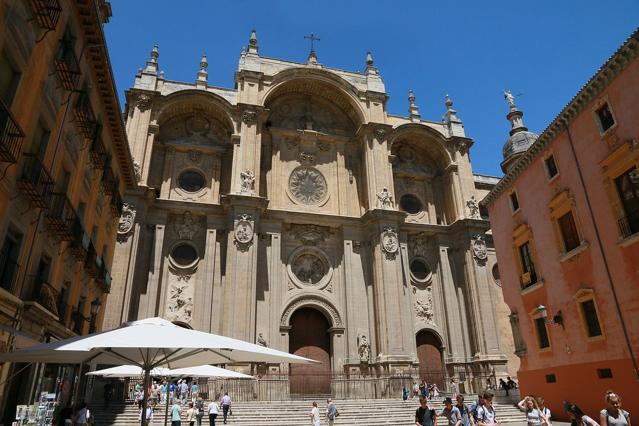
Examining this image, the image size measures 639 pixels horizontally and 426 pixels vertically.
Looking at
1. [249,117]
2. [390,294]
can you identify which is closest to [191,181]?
[249,117]

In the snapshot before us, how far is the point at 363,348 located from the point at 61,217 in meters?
17.9

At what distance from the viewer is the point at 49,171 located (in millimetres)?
11812

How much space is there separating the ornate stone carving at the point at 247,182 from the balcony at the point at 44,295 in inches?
554

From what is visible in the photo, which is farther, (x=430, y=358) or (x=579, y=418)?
(x=430, y=358)

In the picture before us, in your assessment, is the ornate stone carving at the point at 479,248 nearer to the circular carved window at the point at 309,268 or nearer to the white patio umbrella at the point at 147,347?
the circular carved window at the point at 309,268

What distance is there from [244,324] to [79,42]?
1495cm

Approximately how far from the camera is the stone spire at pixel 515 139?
3231 cm

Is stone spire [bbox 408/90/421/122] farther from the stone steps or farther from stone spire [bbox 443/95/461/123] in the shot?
the stone steps

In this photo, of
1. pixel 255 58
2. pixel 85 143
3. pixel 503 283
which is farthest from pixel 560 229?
pixel 255 58

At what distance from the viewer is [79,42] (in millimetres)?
13312

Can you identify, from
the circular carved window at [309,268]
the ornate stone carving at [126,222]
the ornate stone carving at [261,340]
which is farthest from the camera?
the circular carved window at [309,268]

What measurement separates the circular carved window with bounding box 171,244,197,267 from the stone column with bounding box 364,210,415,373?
1082cm

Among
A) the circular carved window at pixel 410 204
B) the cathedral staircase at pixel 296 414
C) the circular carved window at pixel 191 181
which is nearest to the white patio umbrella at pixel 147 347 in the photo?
the cathedral staircase at pixel 296 414

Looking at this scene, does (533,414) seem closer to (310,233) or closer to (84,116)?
(84,116)
